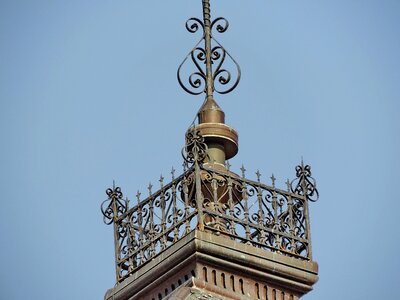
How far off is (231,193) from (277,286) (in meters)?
1.90

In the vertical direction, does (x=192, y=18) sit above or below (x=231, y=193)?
above

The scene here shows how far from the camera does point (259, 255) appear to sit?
56.9 metres

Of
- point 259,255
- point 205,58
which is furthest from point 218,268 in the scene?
point 205,58

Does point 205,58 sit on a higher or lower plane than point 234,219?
higher

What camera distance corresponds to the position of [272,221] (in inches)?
2255

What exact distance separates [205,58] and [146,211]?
11.6 feet

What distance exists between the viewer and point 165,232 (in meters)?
57.1

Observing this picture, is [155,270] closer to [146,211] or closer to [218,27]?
[146,211]

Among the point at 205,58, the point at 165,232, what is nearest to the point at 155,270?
the point at 165,232

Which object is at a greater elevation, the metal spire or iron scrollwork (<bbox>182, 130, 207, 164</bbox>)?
the metal spire

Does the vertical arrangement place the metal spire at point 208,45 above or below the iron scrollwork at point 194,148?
above

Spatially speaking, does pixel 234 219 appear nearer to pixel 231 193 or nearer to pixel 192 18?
pixel 231 193

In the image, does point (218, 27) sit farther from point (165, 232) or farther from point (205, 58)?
point (165, 232)

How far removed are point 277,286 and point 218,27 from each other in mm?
5608
